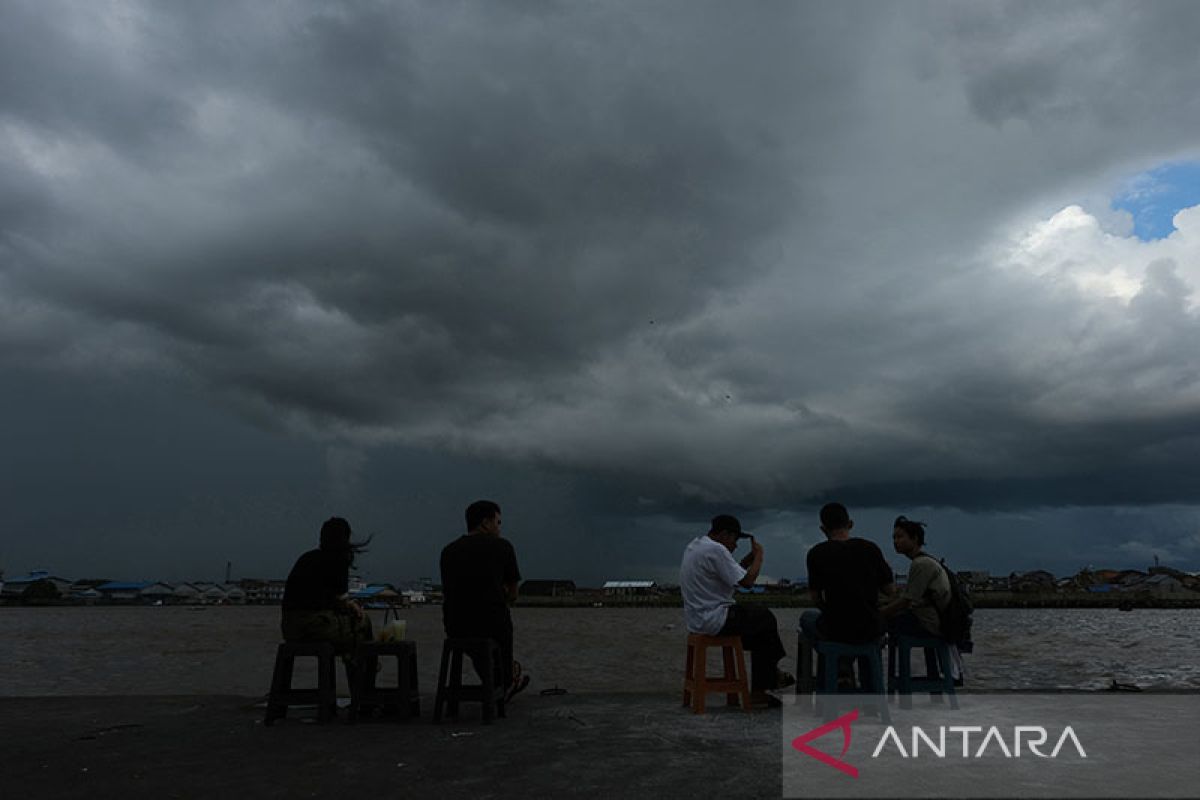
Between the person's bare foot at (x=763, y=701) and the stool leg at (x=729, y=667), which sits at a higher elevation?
the stool leg at (x=729, y=667)

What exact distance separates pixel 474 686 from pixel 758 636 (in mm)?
2593

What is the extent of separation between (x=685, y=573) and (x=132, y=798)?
457cm

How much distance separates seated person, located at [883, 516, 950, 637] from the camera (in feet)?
23.4

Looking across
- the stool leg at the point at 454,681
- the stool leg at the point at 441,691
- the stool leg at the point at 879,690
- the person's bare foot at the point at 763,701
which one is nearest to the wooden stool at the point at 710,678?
the person's bare foot at the point at 763,701

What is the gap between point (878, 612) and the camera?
6.82 m

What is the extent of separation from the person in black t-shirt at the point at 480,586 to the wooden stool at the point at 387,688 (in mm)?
483

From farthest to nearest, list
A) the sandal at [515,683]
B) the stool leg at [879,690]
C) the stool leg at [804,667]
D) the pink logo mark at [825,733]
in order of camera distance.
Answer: the sandal at [515,683]
the stool leg at [804,667]
the stool leg at [879,690]
the pink logo mark at [825,733]

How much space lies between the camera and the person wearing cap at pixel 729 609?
7188 millimetres

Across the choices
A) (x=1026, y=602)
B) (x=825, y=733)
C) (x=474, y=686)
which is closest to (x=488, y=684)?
(x=474, y=686)

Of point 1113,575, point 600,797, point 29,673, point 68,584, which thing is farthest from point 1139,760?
point 1113,575

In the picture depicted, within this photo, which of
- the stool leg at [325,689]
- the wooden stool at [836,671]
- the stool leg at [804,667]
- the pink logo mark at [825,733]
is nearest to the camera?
the pink logo mark at [825,733]

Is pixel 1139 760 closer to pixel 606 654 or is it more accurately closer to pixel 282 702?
pixel 282 702

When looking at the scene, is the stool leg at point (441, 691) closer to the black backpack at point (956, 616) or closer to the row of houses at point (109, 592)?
the black backpack at point (956, 616)

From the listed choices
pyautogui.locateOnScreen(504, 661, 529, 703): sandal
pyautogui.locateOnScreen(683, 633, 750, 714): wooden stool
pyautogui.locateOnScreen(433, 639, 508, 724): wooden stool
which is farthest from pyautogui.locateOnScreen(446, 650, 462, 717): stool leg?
pyautogui.locateOnScreen(683, 633, 750, 714): wooden stool
